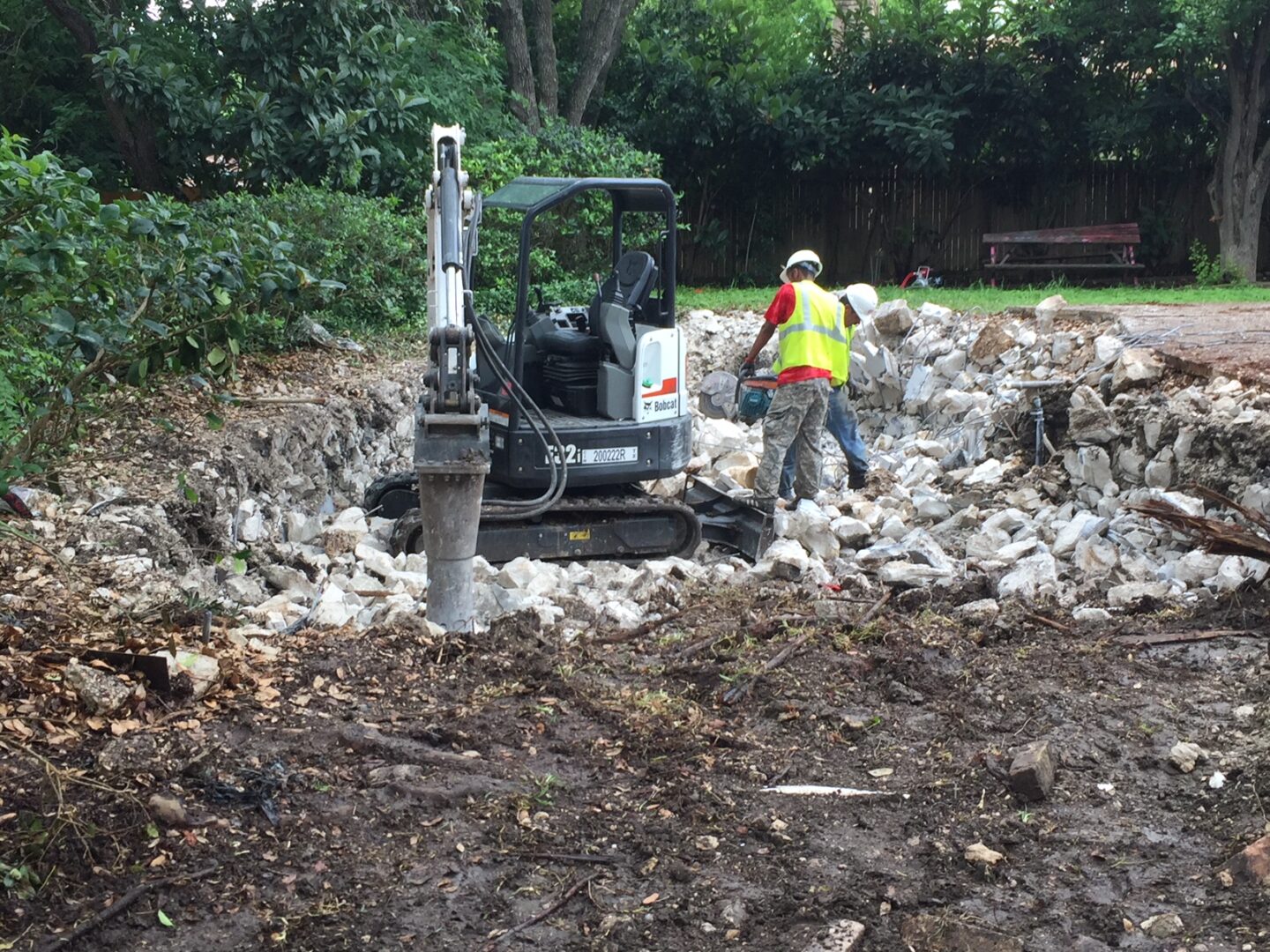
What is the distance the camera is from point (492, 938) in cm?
328

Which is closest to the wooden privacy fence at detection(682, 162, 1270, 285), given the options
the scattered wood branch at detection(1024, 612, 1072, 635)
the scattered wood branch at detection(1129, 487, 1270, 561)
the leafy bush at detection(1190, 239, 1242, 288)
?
the leafy bush at detection(1190, 239, 1242, 288)

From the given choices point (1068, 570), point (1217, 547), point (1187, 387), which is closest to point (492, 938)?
point (1217, 547)

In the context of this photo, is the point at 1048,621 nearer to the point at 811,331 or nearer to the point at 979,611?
the point at 979,611

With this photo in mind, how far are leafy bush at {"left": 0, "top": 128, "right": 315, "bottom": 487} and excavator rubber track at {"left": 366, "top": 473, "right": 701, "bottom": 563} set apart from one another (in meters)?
2.43

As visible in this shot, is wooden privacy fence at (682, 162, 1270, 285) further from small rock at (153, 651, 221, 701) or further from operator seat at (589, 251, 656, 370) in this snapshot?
small rock at (153, 651, 221, 701)

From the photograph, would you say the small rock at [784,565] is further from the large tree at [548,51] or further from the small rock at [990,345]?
the large tree at [548,51]

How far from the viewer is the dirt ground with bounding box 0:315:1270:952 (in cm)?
332

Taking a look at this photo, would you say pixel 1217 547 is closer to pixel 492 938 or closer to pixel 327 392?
pixel 492 938

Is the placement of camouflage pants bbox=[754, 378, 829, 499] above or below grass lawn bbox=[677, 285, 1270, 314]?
below

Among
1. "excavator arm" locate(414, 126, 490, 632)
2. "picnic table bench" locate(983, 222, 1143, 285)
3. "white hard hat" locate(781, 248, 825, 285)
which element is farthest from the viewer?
"picnic table bench" locate(983, 222, 1143, 285)

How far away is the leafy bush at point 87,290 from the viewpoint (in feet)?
14.5

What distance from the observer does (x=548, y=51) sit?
17438 millimetres

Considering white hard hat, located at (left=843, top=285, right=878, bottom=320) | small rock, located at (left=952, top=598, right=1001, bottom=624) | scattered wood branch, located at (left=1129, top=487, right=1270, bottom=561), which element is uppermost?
white hard hat, located at (left=843, top=285, right=878, bottom=320)

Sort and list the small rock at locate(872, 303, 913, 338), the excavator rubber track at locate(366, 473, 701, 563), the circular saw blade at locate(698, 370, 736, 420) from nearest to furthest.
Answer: the excavator rubber track at locate(366, 473, 701, 563), the circular saw blade at locate(698, 370, 736, 420), the small rock at locate(872, 303, 913, 338)
